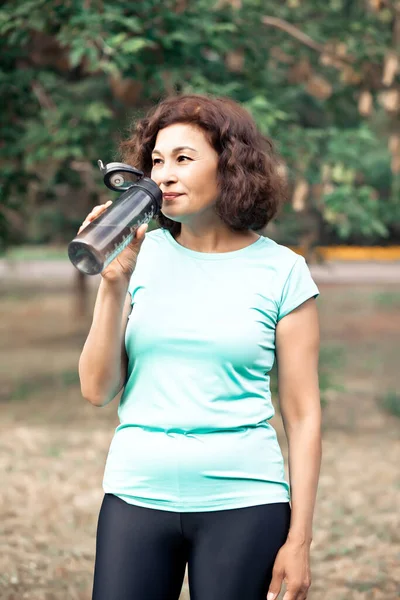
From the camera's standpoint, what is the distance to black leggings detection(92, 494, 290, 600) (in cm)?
211

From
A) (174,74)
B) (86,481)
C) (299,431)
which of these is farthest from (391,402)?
(299,431)

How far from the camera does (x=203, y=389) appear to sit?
212 centimetres

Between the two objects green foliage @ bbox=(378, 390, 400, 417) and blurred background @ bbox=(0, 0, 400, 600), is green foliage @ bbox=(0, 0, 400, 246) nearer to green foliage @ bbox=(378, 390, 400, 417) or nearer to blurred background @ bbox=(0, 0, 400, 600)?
blurred background @ bbox=(0, 0, 400, 600)

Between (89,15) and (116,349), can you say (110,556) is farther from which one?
(89,15)

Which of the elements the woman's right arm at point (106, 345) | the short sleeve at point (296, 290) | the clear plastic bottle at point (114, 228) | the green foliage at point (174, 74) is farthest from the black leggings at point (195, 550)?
the green foliage at point (174, 74)

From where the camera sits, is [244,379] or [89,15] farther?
[89,15]

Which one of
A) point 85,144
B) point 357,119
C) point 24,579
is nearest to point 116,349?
point 24,579

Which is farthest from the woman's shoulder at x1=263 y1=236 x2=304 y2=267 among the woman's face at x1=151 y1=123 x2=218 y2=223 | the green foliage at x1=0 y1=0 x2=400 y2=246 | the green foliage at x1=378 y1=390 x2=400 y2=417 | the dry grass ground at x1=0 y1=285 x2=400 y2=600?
the green foliage at x1=378 y1=390 x2=400 y2=417

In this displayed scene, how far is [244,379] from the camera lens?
216cm

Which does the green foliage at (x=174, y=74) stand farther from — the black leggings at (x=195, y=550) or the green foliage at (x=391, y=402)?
the black leggings at (x=195, y=550)

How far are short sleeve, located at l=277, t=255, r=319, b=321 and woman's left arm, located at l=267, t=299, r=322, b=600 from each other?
0.02 meters

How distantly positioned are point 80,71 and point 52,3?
118 inches

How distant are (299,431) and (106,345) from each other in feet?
1.42

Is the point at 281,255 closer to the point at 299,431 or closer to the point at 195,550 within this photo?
the point at 299,431
